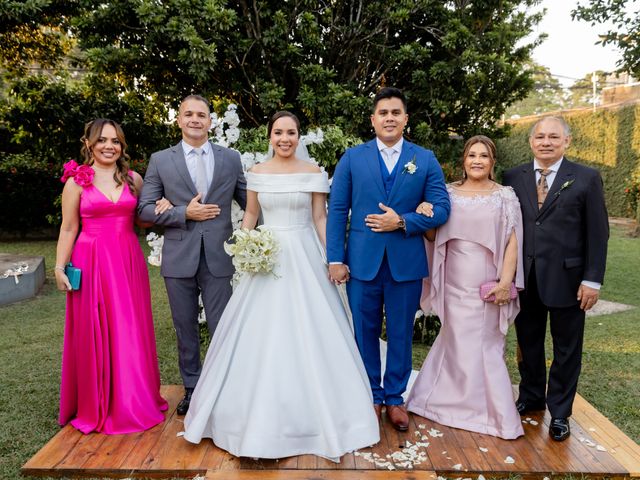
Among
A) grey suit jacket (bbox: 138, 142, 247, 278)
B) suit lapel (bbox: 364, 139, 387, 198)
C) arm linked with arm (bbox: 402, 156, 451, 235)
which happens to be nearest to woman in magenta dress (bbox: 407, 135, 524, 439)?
arm linked with arm (bbox: 402, 156, 451, 235)

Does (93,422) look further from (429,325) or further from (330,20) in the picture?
(330,20)

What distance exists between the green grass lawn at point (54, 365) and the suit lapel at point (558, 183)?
1.91 m

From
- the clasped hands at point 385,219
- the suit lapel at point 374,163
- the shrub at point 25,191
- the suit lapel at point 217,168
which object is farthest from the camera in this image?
the shrub at point 25,191

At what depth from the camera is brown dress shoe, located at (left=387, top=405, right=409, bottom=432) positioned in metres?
3.69

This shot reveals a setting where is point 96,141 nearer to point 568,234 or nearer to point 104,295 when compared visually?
point 104,295

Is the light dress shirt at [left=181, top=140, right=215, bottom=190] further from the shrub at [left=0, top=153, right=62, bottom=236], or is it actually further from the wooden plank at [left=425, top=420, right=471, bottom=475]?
the shrub at [left=0, top=153, right=62, bottom=236]

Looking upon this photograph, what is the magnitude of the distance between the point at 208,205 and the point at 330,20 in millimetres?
4247

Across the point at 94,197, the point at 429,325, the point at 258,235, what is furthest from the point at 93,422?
the point at 429,325

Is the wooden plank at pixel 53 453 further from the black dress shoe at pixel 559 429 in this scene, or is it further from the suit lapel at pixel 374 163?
the black dress shoe at pixel 559 429

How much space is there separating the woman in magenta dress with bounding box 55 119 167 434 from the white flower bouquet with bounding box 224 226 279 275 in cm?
95

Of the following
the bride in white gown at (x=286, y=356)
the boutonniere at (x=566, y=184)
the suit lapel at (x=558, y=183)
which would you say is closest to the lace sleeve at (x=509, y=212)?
the suit lapel at (x=558, y=183)

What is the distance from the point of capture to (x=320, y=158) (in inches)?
222

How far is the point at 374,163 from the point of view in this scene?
142 inches

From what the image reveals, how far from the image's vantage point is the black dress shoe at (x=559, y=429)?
361 centimetres
